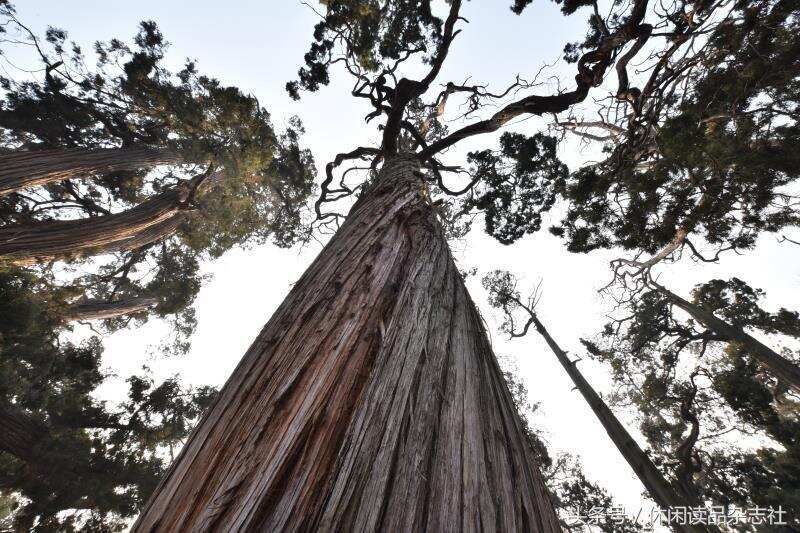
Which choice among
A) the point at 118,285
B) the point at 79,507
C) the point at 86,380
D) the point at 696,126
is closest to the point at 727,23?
the point at 696,126

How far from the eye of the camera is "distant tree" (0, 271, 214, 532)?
5.08 meters

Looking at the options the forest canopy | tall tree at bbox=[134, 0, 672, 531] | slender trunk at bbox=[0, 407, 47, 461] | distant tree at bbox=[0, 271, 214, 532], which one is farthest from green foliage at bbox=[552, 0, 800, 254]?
slender trunk at bbox=[0, 407, 47, 461]

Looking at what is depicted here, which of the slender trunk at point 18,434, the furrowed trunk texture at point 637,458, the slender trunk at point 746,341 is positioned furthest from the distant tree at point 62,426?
the slender trunk at point 746,341

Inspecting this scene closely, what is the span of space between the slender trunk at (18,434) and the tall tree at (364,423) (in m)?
7.05

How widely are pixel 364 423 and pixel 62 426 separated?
7.78 meters

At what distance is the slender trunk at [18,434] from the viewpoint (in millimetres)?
4928

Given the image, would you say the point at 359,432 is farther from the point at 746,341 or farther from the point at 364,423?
the point at 746,341

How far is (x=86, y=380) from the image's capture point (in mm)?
5891

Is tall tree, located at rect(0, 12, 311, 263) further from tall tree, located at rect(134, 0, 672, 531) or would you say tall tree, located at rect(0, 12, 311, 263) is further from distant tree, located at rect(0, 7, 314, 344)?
tall tree, located at rect(134, 0, 672, 531)

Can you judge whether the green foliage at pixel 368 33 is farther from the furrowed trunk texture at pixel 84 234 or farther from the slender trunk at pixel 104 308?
the slender trunk at pixel 104 308

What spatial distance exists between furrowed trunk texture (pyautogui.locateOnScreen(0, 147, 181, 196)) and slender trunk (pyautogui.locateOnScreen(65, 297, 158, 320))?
298 centimetres

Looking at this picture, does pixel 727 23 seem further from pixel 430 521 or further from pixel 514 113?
pixel 430 521

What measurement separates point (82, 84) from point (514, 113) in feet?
25.7

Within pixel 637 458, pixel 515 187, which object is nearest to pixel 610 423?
pixel 637 458
